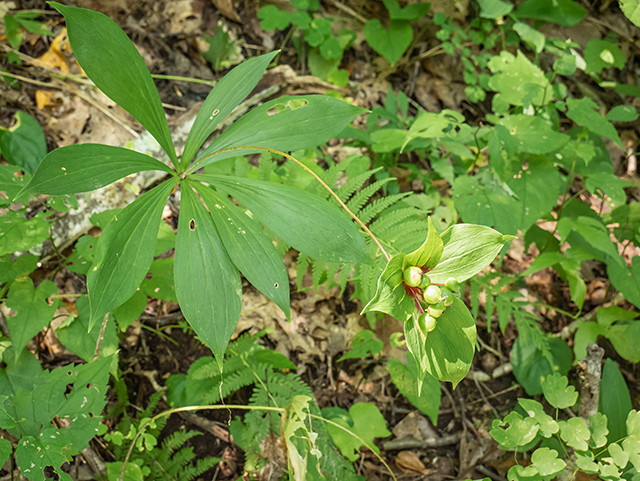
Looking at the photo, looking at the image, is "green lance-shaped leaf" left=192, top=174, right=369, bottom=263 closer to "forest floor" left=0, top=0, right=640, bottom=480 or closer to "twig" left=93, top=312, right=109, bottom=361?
"twig" left=93, top=312, right=109, bottom=361

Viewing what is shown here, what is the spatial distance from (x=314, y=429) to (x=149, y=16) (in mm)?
3039

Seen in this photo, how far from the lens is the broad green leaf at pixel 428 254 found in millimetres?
1047

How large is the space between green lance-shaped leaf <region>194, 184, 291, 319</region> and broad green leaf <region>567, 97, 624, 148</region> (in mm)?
2012

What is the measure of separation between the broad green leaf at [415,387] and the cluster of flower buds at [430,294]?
1.09m

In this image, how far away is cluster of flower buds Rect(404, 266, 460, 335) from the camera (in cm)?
104

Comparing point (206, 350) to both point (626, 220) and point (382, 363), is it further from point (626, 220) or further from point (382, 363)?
point (626, 220)

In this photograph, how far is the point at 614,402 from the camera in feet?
6.53

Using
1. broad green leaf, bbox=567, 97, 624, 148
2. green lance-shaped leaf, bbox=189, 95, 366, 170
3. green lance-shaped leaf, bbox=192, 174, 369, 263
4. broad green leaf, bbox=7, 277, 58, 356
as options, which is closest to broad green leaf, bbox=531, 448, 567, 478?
green lance-shaped leaf, bbox=192, 174, 369, 263

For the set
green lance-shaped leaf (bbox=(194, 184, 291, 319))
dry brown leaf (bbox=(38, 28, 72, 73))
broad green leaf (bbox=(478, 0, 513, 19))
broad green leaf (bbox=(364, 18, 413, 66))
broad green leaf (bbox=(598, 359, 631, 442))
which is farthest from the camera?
broad green leaf (bbox=(478, 0, 513, 19))

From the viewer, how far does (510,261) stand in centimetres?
283

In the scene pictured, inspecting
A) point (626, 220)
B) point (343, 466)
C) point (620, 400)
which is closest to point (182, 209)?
point (343, 466)

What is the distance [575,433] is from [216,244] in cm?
163

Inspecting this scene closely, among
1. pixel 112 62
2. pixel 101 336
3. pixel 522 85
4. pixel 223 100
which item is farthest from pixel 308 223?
pixel 522 85

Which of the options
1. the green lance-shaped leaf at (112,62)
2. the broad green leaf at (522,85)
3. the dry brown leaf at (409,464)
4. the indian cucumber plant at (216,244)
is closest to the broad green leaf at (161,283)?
the indian cucumber plant at (216,244)
